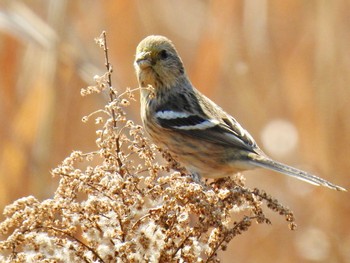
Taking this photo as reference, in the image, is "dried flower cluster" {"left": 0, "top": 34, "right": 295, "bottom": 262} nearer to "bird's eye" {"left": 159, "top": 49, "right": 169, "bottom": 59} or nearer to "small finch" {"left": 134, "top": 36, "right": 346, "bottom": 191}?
"small finch" {"left": 134, "top": 36, "right": 346, "bottom": 191}

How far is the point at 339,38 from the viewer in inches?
158

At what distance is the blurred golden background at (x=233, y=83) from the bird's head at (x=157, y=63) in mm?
178

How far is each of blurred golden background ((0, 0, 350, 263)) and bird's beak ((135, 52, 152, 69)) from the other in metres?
0.27

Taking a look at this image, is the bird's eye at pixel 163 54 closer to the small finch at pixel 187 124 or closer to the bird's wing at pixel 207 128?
the small finch at pixel 187 124

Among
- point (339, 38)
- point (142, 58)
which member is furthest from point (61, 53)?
point (339, 38)

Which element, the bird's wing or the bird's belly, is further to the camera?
the bird's wing

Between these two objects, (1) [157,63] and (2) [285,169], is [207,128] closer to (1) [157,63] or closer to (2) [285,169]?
(1) [157,63]

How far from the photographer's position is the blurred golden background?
12.3 feet

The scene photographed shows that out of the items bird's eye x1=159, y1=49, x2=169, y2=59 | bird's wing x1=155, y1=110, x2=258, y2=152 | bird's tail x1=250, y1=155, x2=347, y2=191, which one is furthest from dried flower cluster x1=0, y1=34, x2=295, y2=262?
bird's eye x1=159, y1=49, x2=169, y2=59

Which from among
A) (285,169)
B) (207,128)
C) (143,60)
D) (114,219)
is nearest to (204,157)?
(207,128)

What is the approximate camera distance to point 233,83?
4.26 meters

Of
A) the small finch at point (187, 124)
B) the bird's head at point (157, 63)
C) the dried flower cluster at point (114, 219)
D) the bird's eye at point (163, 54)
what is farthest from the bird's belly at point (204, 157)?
the dried flower cluster at point (114, 219)

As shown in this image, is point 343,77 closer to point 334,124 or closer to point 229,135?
point 334,124

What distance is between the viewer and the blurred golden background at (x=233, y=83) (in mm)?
3752
